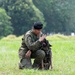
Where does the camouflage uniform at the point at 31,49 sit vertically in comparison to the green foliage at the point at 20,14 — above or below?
below

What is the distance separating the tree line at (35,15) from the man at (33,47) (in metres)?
56.9

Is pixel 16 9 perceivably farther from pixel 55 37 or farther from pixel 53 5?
pixel 55 37

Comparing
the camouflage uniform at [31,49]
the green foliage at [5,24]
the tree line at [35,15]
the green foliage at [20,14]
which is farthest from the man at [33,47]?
the green foliage at [20,14]

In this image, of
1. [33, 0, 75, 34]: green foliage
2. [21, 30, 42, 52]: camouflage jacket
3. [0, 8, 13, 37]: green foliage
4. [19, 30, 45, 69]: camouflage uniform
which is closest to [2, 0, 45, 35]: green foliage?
[0, 8, 13, 37]: green foliage

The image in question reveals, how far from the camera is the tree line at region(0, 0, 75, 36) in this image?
2734 inches

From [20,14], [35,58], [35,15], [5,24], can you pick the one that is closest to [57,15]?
[35,15]

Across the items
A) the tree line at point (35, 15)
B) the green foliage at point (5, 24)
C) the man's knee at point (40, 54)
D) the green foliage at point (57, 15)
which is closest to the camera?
the man's knee at point (40, 54)

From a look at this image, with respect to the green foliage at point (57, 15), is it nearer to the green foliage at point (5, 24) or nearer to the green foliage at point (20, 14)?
the green foliage at point (20, 14)

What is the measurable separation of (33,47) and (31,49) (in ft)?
0.39

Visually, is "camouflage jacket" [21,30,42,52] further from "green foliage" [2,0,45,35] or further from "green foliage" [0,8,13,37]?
"green foliage" [2,0,45,35]

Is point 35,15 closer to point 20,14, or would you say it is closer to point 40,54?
point 20,14

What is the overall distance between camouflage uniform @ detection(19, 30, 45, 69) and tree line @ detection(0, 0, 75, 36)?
2240 inches

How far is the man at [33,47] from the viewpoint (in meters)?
9.26

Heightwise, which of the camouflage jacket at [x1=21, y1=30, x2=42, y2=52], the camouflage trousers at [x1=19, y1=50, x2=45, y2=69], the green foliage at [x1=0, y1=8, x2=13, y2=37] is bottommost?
the camouflage trousers at [x1=19, y1=50, x2=45, y2=69]
